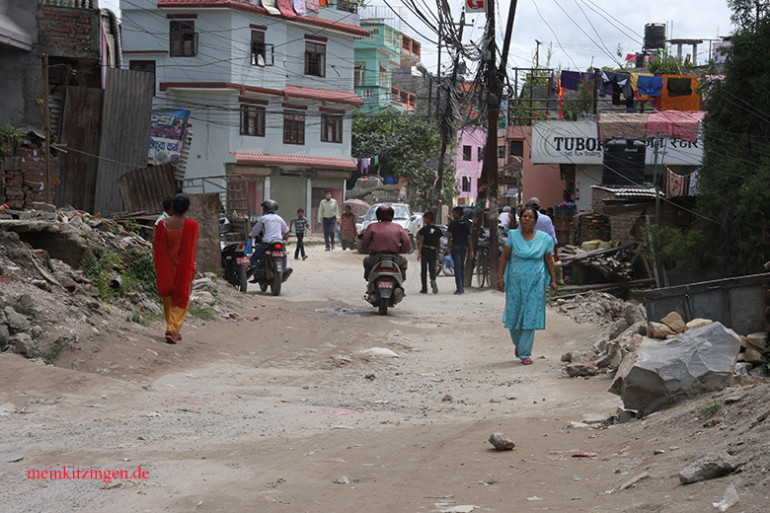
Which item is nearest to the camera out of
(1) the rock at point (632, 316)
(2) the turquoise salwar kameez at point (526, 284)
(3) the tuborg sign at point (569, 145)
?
(1) the rock at point (632, 316)

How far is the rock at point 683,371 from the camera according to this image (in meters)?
6.09

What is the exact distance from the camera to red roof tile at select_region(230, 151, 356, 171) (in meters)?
41.2

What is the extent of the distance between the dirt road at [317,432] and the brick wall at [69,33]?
9522 mm

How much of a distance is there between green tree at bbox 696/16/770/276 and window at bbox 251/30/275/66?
94.1ft

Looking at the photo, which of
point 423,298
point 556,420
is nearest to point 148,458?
point 556,420

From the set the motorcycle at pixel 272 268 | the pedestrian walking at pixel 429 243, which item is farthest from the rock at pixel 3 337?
the pedestrian walking at pixel 429 243

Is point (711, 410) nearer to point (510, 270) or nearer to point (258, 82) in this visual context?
point (510, 270)

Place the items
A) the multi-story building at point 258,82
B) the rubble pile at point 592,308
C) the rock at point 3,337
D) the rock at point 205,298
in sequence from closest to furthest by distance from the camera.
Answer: the rock at point 3,337 → the rock at point 205,298 → the rubble pile at point 592,308 → the multi-story building at point 258,82

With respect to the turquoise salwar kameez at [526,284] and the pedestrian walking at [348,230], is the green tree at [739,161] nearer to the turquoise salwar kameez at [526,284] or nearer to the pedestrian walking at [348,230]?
the turquoise salwar kameez at [526,284]

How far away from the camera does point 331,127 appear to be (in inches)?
1784

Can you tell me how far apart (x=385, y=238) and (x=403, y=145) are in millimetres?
38788

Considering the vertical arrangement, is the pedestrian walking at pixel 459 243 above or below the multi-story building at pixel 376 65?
below

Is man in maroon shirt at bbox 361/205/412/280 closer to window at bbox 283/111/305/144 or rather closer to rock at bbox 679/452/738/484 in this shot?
rock at bbox 679/452/738/484

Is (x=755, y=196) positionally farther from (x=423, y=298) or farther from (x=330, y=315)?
(x=330, y=315)
